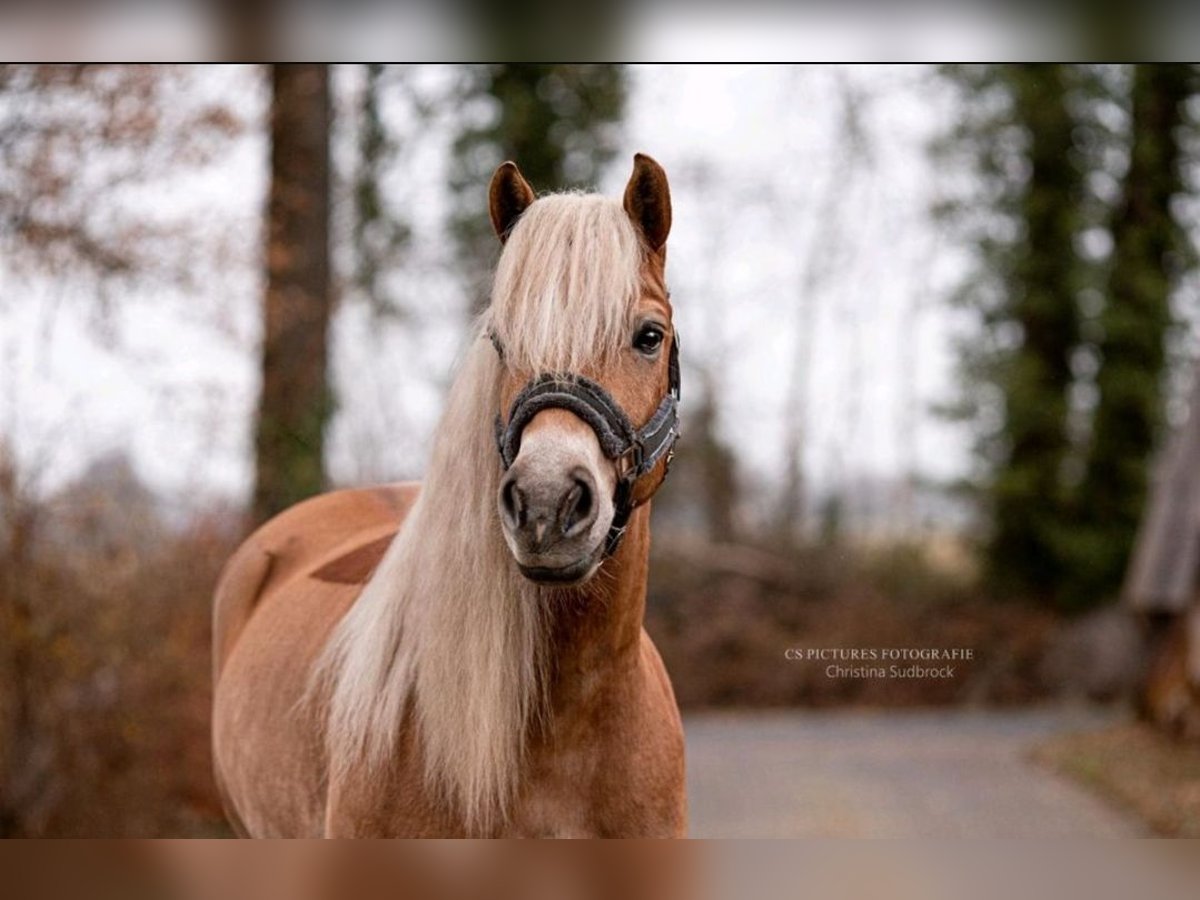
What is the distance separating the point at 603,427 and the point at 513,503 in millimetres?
176

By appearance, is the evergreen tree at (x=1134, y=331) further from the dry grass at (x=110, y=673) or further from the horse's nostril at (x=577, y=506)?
the horse's nostril at (x=577, y=506)

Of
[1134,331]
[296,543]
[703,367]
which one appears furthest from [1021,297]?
[296,543]

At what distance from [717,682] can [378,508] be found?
2.38 meters

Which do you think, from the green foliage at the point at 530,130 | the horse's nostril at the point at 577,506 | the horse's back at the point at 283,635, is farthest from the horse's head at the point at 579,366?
the green foliage at the point at 530,130

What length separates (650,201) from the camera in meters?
1.82

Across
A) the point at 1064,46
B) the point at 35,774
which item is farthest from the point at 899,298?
the point at 35,774

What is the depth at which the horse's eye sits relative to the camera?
1.73 metres

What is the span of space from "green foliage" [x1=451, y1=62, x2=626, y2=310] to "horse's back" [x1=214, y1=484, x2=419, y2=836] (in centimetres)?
157

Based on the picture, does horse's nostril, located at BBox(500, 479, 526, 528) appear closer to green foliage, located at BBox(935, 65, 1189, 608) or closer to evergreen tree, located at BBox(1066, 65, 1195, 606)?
green foliage, located at BBox(935, 65, 1189, 608)

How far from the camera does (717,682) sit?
189 inches

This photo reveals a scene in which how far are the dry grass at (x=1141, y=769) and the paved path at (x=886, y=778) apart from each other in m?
0.06

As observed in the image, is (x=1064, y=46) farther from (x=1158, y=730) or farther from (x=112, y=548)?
(x=112, y=548)

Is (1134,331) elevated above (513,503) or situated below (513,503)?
above

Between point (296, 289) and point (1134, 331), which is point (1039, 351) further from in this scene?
point (296, 289)
